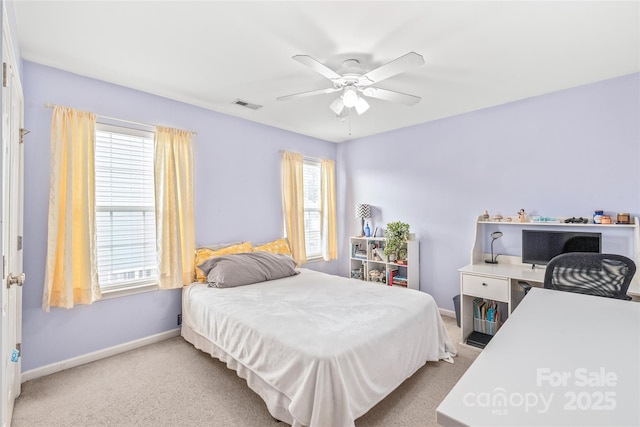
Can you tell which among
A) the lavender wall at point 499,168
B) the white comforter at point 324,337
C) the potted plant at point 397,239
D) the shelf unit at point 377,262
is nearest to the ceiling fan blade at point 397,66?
the white comforter at point 324,337

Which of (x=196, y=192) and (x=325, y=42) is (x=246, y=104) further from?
(x=325, y=42)

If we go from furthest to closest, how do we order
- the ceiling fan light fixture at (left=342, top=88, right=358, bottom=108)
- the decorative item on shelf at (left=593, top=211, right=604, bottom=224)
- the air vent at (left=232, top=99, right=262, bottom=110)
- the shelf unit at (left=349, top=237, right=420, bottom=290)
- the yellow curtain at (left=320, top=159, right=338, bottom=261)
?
the yellow curtain at (left=320, top=159, right=338, bottom=261) → the shelf unit at (left=349, top=237, right=420, bottom=290) → the air vent at (left=232, top=99, right=262, bottom=110) → the decorative item on shelf at (left=593, top=211, right=604, bottom=224) → the ceiling fan light fixture at (left=342, top=88, right=358, bottom=108)

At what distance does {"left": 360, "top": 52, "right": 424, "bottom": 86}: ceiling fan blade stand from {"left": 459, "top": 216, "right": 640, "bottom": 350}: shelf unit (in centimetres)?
205

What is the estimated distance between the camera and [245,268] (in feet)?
10.4

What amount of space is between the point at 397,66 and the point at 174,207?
97.3 inches

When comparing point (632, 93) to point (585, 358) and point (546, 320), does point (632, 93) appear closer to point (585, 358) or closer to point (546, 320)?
point (546, 320)

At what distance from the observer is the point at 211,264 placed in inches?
125

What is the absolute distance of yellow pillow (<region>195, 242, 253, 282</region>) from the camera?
10.6 feet

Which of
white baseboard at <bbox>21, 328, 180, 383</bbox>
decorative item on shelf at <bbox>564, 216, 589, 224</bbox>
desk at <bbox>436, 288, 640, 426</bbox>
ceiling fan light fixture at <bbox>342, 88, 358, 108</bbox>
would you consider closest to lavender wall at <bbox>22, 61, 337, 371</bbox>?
white baseboard at <bbox>21, 328, 180, 383</bbox>

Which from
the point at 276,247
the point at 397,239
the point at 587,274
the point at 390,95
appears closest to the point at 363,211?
the point at 397,239

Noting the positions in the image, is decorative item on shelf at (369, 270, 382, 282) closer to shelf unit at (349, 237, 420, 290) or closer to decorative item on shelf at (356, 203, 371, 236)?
shelf unit at (349, 237, 420, 290)

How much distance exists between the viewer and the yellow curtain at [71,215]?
246cm

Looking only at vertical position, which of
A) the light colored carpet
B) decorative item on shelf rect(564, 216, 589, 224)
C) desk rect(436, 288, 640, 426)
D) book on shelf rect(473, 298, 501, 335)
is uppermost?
decorative item on shelf rect(564, 216, 589, 224)

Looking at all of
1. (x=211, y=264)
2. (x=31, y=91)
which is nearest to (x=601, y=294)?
(x=211, y=264)
